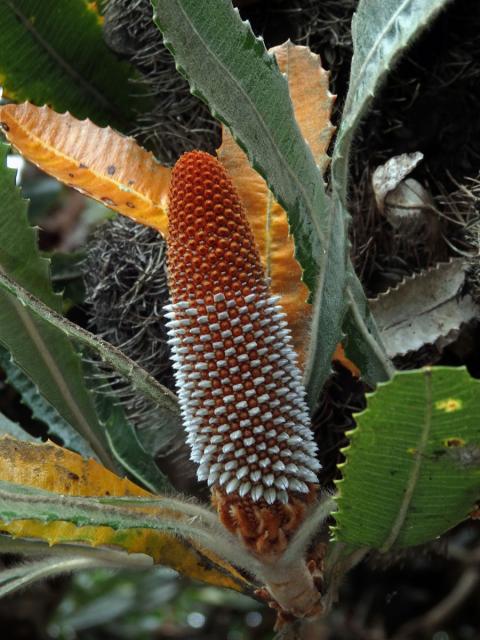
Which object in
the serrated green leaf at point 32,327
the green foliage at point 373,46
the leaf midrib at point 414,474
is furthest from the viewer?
the serrated green leaf at point 32,327

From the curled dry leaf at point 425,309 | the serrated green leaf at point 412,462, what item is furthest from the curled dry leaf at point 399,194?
the serrated green leaf at point 412,462

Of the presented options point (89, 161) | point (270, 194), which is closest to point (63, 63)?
point (89, 161)

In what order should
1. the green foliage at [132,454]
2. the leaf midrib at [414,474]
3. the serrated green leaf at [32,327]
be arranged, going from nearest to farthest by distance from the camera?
the leaf midrib at [414,474] < the serrated green leaf at [32,327] < the green foliage at [132,454]

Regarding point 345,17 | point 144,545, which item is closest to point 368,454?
point 144,545

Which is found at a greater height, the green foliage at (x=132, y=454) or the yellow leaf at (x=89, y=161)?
the yellow leaf at (x=89, y=161)

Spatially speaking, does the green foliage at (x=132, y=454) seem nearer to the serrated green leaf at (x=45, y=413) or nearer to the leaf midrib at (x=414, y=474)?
the serrated green leaf at (x=45, y=413)

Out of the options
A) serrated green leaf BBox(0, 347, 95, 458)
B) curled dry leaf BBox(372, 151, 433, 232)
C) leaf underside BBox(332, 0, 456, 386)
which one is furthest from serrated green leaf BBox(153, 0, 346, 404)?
serrated green leaf BBox(0, 347, 95, 458)
